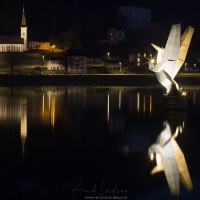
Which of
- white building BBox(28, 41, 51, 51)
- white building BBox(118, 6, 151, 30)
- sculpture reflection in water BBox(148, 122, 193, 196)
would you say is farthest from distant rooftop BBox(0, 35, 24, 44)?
sculpture reflection in water BBox(148, 122, 193, 196)

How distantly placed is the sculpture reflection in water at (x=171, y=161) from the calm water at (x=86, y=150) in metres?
0.14

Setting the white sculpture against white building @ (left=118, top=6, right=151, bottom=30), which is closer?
the white sculpture

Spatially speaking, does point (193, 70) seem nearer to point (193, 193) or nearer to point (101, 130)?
point (101, 130)

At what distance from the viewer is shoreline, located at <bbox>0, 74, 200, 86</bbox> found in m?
46.6

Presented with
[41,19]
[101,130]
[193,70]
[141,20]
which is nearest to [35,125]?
[101,130]

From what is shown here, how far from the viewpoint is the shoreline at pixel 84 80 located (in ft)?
153

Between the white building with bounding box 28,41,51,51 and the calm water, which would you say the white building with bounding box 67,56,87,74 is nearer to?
the white building with bounding box 28,41,51,51

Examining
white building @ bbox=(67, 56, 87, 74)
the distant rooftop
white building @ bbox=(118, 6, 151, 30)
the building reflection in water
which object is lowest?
the building reflection in water

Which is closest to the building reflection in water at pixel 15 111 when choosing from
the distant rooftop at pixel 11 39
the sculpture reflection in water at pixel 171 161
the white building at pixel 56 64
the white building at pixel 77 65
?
the sculpture reflection in water at pixel 171 161

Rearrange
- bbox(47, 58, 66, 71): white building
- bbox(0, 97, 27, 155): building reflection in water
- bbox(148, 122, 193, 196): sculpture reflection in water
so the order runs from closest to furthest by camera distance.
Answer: bbox(148, 122, 193, 196): sculpture reflection in water, bbox(0, 97, 27, 155): building reflection in water, bbox(47, 58, 66, 71): white building

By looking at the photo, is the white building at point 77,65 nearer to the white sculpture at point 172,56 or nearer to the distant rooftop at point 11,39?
the distant rooftop at point 11,39

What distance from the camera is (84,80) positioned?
48469mm

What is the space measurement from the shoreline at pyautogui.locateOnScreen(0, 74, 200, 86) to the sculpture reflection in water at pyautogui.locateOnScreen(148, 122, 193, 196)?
28463 mm

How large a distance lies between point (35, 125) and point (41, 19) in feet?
194
